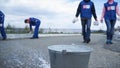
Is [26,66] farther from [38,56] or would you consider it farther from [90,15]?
[90,15]

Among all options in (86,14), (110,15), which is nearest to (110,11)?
(110,15)

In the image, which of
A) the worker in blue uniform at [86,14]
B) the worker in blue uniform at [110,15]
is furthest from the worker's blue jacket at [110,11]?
the worker in blue uniform at [86,14]

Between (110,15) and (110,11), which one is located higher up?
(110,11)

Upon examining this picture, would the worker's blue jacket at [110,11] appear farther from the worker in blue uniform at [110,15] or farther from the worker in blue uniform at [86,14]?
the worker in blue uniform at [86,14]

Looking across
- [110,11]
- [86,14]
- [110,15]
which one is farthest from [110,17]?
[86,14]

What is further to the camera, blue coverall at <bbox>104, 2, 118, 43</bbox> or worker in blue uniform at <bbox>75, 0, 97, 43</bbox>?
worker in blue uniform at <bbox>75, 0, 97, 43</bbox>

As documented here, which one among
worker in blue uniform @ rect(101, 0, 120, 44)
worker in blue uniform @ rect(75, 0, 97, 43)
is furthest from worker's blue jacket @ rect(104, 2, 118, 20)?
worker in blue uniform @ rect(75, 0, 97, 43)

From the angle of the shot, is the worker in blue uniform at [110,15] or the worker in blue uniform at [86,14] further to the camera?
the worker in blue uniform at [86,14]

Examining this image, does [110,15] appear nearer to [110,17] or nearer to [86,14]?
[110,17]

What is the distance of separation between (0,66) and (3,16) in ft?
37.1

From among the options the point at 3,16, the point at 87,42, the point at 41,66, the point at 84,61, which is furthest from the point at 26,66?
the point at 3,16

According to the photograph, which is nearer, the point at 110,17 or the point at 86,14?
the point at 110,17

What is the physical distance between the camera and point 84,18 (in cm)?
1375

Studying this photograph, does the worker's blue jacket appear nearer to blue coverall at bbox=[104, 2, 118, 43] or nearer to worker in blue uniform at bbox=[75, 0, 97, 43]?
blue coverall at bbox=[104, 2, 118, 43]
